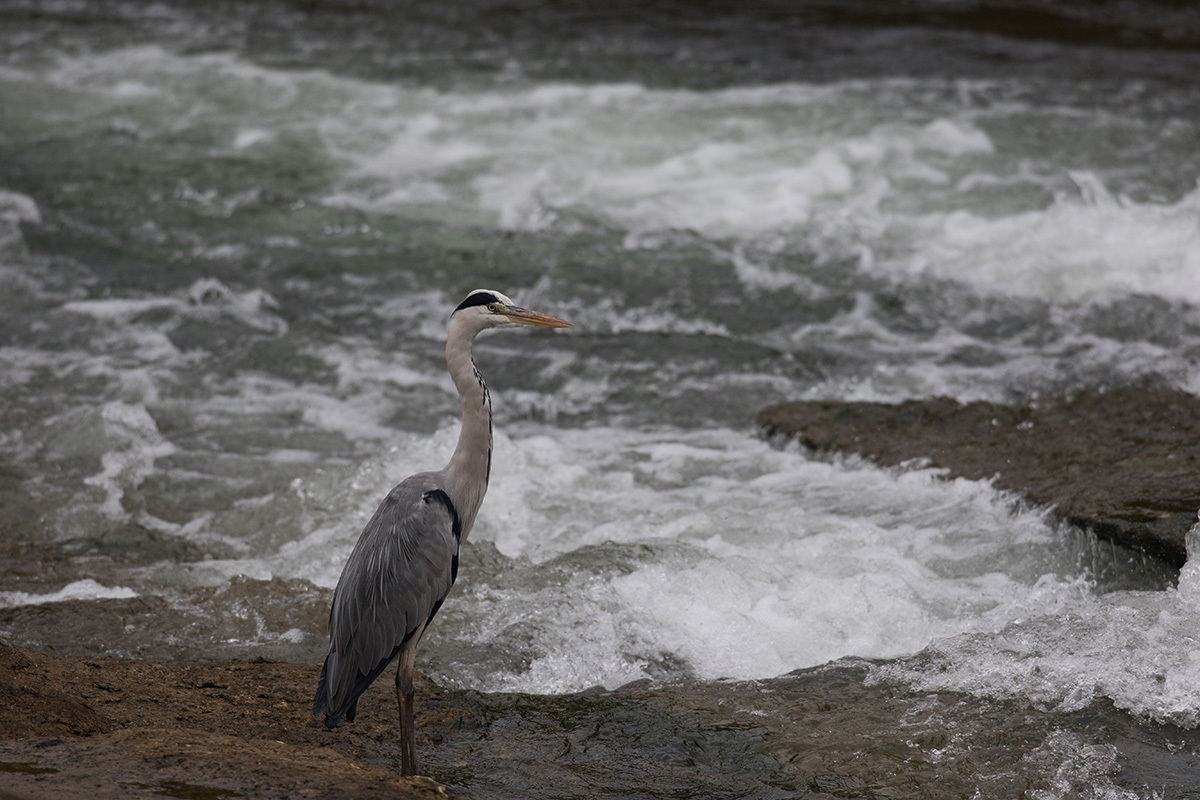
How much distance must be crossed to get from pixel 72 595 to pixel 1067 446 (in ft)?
14.2

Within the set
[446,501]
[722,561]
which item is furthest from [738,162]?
[446,501]

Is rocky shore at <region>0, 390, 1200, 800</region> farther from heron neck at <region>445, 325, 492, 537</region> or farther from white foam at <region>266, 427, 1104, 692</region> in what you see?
heron neck at <region>445, 325, 492, 537</region>

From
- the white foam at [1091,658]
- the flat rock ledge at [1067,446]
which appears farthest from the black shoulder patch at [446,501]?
the flat rock ledge at [1067,446]

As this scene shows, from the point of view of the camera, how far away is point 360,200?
9.85 m

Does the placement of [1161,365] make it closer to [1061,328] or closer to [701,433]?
[1061,328]

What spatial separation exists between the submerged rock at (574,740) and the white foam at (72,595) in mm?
779

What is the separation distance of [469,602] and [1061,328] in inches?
174

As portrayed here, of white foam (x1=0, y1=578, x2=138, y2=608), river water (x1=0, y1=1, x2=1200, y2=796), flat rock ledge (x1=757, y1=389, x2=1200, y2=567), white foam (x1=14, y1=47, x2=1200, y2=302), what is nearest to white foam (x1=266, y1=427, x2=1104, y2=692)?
river water (x1=0, y1=1, x2=1200, y2=796)

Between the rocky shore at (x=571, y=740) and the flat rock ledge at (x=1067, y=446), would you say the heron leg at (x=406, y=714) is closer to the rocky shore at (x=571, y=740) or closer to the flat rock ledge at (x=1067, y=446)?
the rocky shore at (x=571, y=740)

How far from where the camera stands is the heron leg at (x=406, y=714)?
3434 millimetres

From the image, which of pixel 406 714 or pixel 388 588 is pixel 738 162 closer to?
pixel 388 588

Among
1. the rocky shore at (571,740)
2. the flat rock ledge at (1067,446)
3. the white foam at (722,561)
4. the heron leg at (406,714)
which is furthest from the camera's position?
the flat rock ledge at (1067,446)

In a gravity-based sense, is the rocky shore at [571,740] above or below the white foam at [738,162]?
below

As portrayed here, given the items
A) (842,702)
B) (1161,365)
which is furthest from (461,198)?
(842,702)
